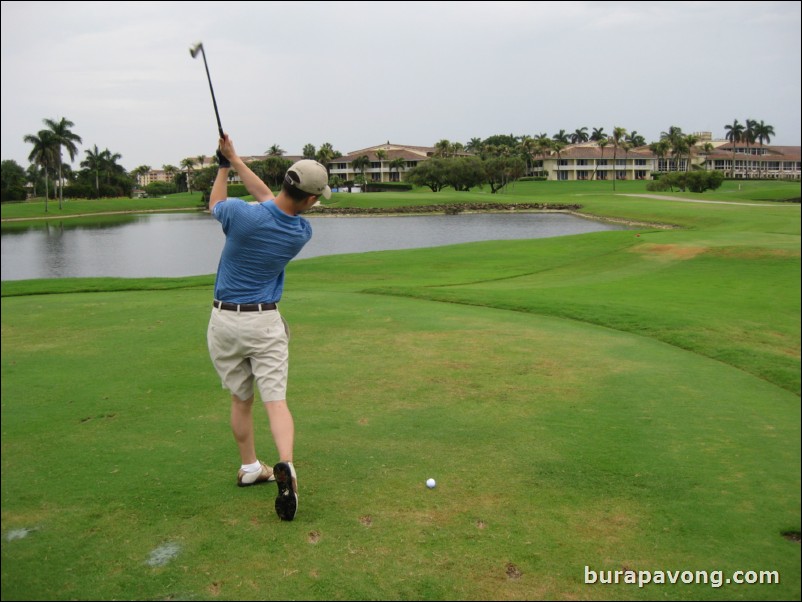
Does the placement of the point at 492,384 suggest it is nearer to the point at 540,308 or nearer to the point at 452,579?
the point at 452,579

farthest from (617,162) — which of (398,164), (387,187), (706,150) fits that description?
(387,187)

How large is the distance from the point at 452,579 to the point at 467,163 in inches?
4650

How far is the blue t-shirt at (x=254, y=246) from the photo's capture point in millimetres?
4957

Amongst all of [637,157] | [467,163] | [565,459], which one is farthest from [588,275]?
[637,157]

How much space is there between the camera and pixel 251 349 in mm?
5164

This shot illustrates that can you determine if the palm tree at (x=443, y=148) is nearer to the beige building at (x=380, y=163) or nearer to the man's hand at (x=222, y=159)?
the beige building at (x=380, y=163)

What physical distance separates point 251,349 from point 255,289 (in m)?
0.43

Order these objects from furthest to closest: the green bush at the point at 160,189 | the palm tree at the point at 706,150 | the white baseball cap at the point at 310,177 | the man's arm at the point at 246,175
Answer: the palm tree at the point at 706,150
the green bush at the point at 160,189
the man's arm at the point at 246,175
the white baseball cap at the point at 310,177

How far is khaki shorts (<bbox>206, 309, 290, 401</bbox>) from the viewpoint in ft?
16.8

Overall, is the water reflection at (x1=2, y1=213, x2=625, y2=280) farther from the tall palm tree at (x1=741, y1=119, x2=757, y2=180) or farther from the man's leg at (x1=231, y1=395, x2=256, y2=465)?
the tall palm tree at (x1=741, y1=119, x2=757, y2=180)

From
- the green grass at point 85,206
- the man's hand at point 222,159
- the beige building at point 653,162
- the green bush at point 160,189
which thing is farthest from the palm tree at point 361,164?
the man's hand at point 222,159

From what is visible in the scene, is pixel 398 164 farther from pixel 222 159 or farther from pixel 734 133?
pixel 222 159

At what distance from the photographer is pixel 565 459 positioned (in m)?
5.52

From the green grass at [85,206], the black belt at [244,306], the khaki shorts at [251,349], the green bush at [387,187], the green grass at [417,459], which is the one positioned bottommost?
the green grass at [417,459]
